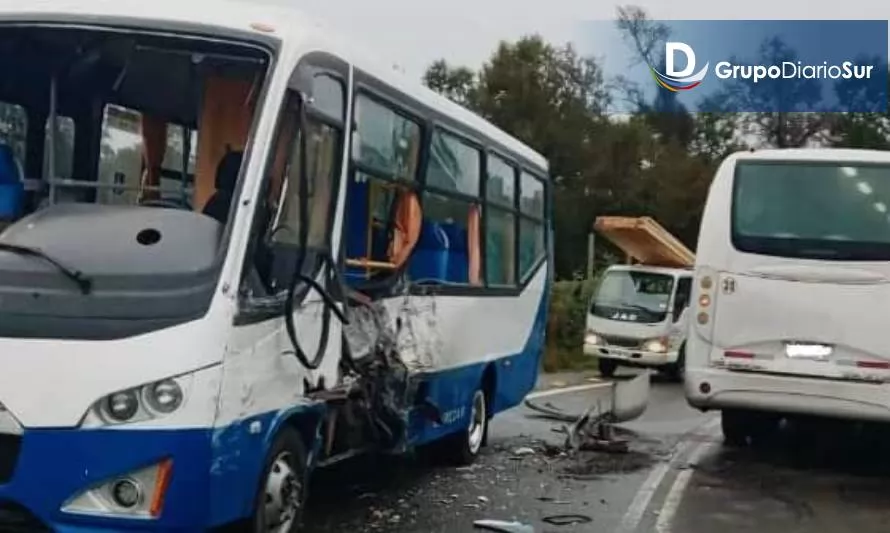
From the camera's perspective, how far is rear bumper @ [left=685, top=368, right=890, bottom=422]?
10.9 m

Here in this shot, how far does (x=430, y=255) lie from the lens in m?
9.72

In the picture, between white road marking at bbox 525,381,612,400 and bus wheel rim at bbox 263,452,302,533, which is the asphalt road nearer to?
bus wheel rim at bbox 263,452,302,533

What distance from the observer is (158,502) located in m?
5.76

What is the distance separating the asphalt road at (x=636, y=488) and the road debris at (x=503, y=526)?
0.26 ft

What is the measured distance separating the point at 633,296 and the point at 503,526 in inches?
611

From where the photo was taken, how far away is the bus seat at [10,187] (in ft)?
21.4

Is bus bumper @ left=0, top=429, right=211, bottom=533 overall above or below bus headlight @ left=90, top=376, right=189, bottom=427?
below

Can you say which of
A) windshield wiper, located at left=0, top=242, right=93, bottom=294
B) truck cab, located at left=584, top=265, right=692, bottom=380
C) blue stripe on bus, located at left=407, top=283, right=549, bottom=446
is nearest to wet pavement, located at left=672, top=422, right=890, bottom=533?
blue stripe on bus, located at left=407, top=283, right=549, bottom=446

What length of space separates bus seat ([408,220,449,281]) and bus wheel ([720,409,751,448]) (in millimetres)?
4138

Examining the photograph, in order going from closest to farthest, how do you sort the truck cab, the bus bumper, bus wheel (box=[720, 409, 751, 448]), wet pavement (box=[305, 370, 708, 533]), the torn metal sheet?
1. the bus bumper
2. wet pavement (box=[305, 370, 708, 533])
3. bus wheel (box=[720, 409, 751, 448])
4. the torn metal sheet
5. the truck cab

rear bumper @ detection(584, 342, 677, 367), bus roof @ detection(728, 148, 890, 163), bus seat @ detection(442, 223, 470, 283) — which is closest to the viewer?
bus seat @ detection(442, 223, 470, 283)

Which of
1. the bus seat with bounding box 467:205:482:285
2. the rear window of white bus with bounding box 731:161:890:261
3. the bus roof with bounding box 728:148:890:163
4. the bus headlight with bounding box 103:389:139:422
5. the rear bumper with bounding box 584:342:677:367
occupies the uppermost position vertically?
the bus roof with bounding box 728:148:890:163

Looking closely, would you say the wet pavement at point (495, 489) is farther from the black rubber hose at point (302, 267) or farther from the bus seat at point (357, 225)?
the black rubber hose at point (302, 267)

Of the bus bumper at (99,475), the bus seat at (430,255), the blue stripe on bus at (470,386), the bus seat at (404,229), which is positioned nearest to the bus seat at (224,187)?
the bus bumper at (99,475)
